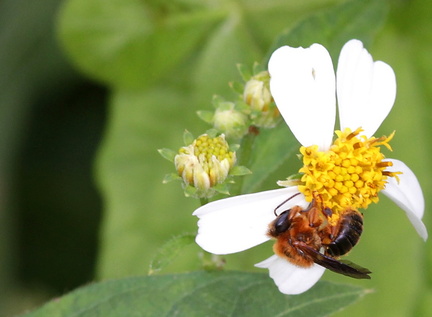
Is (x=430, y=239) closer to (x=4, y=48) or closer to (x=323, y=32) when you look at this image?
(x=323, y=32)

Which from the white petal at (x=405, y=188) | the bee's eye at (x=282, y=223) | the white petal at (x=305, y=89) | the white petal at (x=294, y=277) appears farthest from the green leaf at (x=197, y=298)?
the white petal at (x=305, y=89)

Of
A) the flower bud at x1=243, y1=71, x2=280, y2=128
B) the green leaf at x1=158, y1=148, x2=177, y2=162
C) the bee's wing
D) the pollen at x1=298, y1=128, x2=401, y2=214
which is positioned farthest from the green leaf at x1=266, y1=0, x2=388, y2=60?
the bee's wing

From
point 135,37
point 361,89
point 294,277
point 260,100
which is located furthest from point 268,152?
point 135,37

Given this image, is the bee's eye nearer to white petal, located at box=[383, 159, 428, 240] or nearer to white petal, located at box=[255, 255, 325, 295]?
white petal, located at box=[255, 255, 325, 295]

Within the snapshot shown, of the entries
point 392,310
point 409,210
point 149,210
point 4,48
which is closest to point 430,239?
point 392,310

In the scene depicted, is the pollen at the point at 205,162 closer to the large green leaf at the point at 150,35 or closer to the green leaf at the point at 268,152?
the green leaf at the point at 268,152
